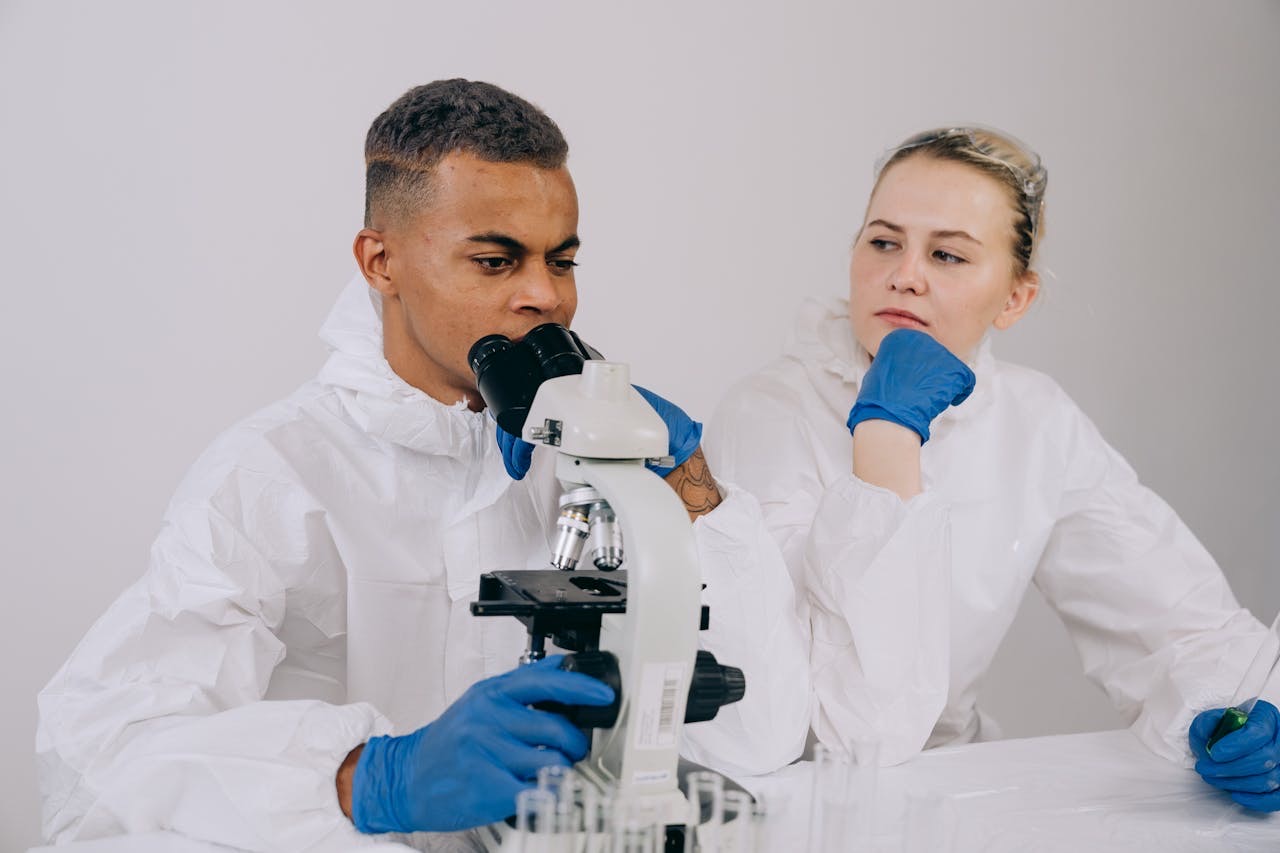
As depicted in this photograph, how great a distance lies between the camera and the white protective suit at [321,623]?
1.25m

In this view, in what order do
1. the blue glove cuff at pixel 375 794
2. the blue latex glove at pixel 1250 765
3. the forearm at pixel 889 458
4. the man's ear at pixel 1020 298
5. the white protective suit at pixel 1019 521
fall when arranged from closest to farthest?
the blue glove cuff at pixel 375 794 → the blue latex glove at pixel 1250 765 → the forearm at pixel 889 458 → the white protective suit at pixel 1019 521 → the man's ear at pixel 1020 298

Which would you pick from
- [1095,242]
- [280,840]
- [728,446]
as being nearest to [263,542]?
[280,840]

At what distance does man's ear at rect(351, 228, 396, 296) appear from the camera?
5.60ft

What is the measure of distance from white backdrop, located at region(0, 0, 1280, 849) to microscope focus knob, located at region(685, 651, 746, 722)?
1.62 m

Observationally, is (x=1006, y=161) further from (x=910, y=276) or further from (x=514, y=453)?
(x=514, y=453)

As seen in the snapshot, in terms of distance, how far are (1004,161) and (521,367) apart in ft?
3.66

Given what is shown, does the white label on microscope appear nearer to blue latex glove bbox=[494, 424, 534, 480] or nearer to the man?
the man

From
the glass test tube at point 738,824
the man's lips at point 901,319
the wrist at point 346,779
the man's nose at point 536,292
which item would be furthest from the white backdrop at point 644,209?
the glass test tube at point 738,824

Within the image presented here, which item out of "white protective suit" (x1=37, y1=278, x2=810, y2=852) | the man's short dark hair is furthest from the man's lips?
the man's short dark hair

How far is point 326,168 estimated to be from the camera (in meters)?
2.50

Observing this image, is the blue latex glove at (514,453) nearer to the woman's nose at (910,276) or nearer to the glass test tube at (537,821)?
the glass test tube at (537,821)

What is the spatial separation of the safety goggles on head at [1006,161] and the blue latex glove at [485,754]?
4.33 feet

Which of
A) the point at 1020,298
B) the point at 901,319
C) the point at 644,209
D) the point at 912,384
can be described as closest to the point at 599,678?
the point at 912,384

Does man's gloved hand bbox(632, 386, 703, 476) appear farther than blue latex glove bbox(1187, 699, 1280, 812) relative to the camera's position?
Yes
